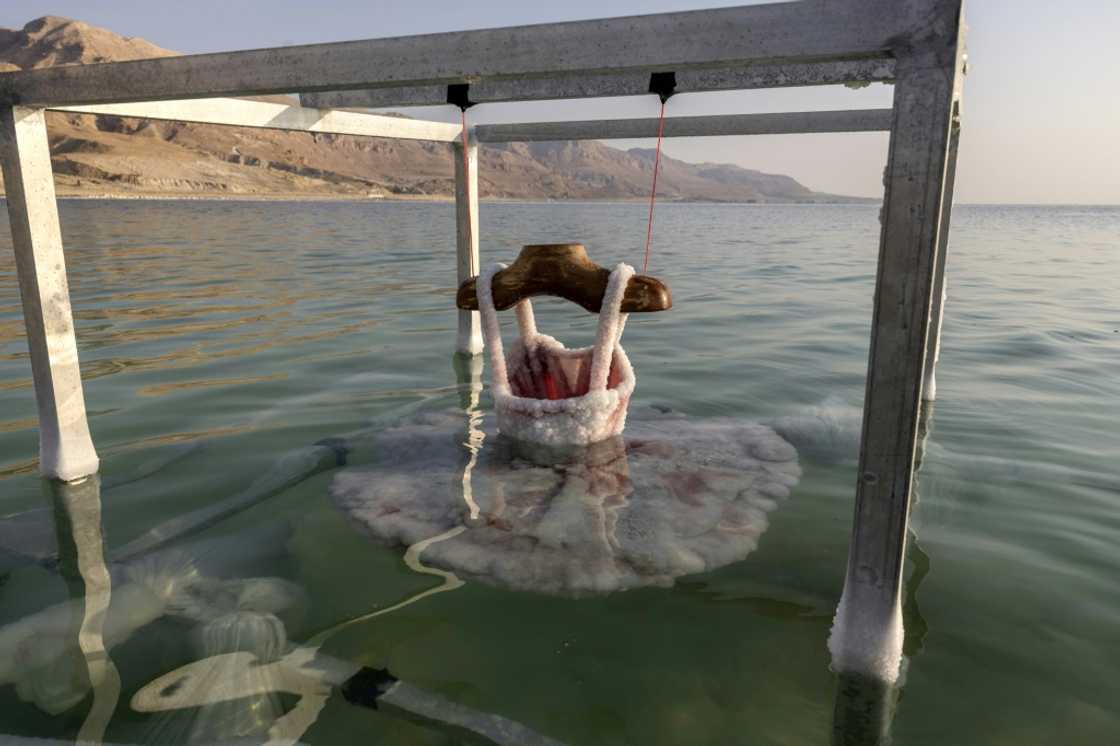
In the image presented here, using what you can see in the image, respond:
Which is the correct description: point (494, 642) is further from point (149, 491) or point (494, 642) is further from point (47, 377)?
point (47, 377)

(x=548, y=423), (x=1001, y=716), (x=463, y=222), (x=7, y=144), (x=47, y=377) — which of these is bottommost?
(x=1001, y=716)

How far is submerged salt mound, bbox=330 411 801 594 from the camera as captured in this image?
118 inches

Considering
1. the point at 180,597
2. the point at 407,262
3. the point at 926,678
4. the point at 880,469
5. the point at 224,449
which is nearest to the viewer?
the point at 880,469

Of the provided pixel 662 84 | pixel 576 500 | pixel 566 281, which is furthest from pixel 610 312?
pixel 662 84

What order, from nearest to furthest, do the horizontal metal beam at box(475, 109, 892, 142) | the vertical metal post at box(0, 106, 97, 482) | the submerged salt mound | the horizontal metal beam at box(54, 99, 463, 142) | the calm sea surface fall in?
the calm sea surface
the submerged salt mound
the vertical metal post at box(0, 106, 97, 482)
the horizontal metal beam at box(54, 99, 463, 142)
the horizontal metal beam at box(475, 109, 892, 142)

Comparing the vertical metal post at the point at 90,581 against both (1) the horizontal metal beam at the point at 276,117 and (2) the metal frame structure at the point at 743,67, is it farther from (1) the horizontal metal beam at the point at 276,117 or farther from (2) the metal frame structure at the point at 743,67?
(1) the horizontal metal beam at the point at 276,117

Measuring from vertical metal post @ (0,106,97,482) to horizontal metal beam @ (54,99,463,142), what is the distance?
248 mm

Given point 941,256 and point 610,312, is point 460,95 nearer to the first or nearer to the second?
point 610,312

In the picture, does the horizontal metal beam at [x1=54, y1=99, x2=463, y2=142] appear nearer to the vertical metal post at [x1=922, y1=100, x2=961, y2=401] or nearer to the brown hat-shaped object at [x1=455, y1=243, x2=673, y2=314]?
the brown hat-shaped object at [x1=455, y1=243, x2=673, y2=314]

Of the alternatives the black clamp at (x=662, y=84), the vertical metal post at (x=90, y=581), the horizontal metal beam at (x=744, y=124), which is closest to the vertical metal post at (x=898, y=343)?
the black clamp at (x=662, y=84)

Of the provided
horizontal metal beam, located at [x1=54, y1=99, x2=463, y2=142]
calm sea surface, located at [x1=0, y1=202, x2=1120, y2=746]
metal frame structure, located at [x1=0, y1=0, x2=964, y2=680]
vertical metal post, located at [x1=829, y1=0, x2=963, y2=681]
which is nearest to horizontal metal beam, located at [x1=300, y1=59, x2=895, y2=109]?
horizontal metal beam, located at [x1=54, y1=99, x2=463, y2=142]

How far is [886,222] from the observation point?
75.4 inches

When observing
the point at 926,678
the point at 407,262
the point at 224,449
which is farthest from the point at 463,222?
the point at 407,262

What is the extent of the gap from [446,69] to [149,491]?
2880 millimetres
